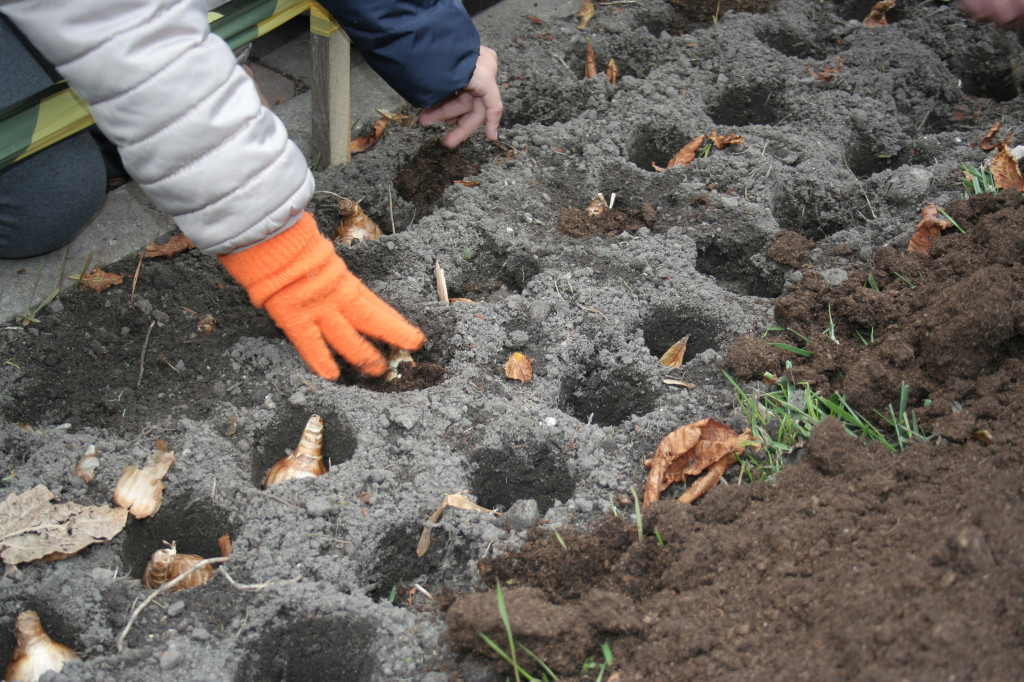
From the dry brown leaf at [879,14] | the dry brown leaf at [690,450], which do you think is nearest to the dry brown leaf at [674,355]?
the dry brown leaf at [690,450]

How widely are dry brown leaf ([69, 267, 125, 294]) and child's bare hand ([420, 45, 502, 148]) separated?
43.0 inches

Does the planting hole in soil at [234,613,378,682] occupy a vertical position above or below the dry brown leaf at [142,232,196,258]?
below

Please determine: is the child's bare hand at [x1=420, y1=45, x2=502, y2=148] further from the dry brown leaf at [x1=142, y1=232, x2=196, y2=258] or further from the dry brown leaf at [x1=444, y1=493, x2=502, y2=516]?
the dry brown leaf at [x1=444, y1=493, x2=502, y2=516]

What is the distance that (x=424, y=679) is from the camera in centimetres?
140

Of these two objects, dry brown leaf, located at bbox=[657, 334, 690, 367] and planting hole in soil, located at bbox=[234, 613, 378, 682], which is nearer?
planting hole in soil, located at bbox=[234, 613, 378, 682]

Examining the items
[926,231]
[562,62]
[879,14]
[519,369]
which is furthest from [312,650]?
[879,14]

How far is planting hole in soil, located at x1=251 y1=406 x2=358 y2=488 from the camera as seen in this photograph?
73.8 inches

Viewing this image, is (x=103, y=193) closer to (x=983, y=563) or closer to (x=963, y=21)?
(x=983, y=563)

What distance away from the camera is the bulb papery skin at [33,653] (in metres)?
1.44

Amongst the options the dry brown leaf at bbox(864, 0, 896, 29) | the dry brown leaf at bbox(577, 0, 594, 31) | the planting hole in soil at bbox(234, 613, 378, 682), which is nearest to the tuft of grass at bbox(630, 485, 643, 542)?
the planting hole in soil at bbox(234, 613, 378, 682)

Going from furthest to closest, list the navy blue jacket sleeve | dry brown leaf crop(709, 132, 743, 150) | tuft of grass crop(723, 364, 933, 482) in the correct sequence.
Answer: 1. dry brown leaf crop(709, 132, 743, 150)
2. the navy blue jacket sleeve
3. tuft of grass crop(723, 364, 933, 482)

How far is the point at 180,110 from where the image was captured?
1630 mm

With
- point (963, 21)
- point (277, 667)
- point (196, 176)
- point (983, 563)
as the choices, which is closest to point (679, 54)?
point (963, 21)

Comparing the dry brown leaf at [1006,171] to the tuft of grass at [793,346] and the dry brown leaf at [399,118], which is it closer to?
the tuft of grass at [793,346]
